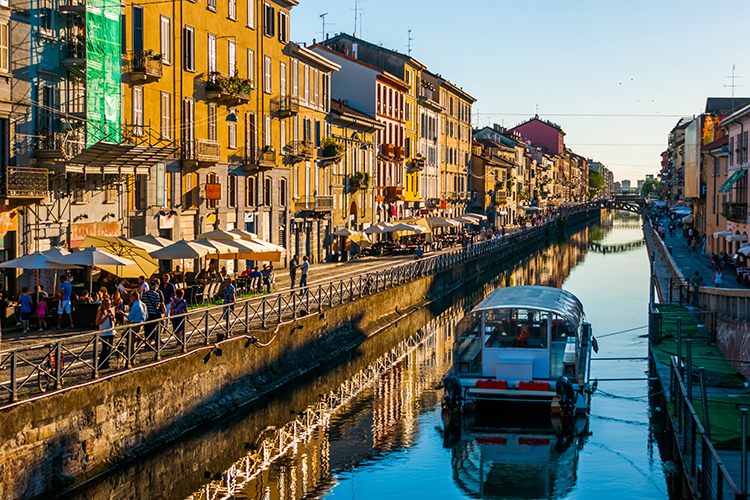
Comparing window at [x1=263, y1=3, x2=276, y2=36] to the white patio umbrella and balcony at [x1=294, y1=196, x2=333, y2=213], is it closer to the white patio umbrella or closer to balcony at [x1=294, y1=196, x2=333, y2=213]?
balcony at [x1=294, y1=196, x2=333, y2=213]

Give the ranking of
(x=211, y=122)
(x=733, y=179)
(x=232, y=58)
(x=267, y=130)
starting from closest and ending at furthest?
1. (x=211, y=122)
2. (x=232, y=58)
3. (x=267, y=130)
4. (x=733, y=179)

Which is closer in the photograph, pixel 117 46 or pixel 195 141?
pixel 117 46

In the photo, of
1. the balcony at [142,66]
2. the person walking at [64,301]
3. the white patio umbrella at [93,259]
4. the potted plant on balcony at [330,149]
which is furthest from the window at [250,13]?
the person walking at [64,301]

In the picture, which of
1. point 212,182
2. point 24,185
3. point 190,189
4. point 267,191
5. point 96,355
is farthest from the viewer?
point 267,191

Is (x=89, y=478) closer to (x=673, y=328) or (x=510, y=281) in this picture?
(x=673, y=328)

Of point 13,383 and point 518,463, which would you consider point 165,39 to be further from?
point 518,463

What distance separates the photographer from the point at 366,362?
97.9 feet

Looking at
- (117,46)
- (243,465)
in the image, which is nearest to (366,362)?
(243,465)

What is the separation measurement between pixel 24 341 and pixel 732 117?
4225cm

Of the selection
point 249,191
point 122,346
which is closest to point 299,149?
point 249,191

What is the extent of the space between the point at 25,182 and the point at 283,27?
23.4 meters

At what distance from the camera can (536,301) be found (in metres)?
23.6

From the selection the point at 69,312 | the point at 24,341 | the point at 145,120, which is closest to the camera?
the point at 24,341

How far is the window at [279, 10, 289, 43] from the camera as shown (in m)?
44.8
